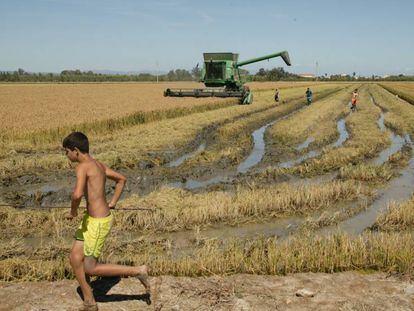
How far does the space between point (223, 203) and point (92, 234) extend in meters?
4.83

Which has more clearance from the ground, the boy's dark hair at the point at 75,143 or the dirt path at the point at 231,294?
the boy's dark hair at the point at 75,143

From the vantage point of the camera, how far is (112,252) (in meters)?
6.57

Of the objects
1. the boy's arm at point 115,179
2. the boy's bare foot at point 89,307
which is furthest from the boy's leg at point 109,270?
the boy's arm at point 115,179

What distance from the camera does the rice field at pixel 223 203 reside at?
6020 millimetres

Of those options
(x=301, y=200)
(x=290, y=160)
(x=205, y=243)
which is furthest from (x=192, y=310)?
(x=290, y=160)

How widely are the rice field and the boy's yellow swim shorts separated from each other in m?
1.51

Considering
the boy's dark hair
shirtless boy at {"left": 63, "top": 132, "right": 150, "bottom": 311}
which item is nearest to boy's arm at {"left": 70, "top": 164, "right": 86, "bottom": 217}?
shirtless boy at {"left": 63, "top": 132, "right": 150, "bottom": 311}

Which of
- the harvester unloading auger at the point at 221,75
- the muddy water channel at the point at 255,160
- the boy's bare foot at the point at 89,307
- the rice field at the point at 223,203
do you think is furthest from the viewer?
the harvester unloading auger at the point at 221,75

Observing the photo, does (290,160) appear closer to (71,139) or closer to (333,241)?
(333,241)

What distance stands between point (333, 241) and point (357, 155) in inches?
367

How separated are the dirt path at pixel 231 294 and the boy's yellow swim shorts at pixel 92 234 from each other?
0.83 m

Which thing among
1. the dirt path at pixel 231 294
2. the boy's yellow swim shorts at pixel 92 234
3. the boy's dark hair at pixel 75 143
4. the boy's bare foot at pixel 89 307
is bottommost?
the dirt path at pixel 231 294

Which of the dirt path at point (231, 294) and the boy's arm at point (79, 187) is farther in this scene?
the dirt path at point (231, 294)

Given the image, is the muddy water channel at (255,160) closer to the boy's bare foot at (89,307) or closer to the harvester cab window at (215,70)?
the boy's bare foot at (89,307)
